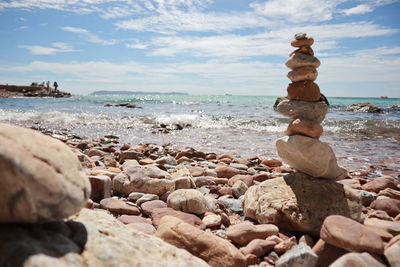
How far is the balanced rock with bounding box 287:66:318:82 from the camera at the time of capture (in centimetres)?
457

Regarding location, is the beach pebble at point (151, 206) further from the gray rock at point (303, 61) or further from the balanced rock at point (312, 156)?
the gray rock at point (303, 61)

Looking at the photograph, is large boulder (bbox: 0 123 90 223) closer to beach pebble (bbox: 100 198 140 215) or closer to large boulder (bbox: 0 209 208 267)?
large boulder (bbox: 0 209 208 267)

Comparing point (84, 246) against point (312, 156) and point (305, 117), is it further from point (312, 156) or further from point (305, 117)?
point (305, 117)

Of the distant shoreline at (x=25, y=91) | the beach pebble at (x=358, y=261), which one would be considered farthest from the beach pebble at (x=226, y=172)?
the distant shoreline at (x=25, y=91)

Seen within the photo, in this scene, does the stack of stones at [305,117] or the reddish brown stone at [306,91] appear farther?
the reddish brown stone at [306,91]

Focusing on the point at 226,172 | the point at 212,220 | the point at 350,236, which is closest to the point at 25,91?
the point at 226,172

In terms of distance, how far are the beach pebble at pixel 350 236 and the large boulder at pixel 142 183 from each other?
2750 mm

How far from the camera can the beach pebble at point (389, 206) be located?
4.74 meters

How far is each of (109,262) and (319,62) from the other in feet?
12.7

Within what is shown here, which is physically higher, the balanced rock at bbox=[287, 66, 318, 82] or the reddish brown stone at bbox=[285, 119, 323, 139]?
the balanced rock at bbox=[287, 66, 318, 82]

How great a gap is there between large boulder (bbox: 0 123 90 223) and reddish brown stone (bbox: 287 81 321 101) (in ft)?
11.4

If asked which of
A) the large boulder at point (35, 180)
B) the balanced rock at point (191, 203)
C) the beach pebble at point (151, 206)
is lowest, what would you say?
the beach pebble at point (151, 206)

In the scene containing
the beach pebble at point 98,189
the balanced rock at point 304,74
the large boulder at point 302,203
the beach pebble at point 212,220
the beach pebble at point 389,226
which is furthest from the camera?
the beach pebble at point 98,189

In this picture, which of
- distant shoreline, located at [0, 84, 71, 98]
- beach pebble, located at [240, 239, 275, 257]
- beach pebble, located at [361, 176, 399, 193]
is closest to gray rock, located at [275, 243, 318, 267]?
beach pebble, located at [240, 239, 275, 257]
